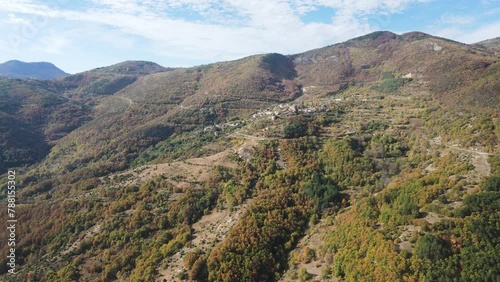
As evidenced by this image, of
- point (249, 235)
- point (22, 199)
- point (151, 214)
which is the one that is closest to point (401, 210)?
point (249, 235)

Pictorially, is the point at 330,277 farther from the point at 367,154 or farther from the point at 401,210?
the point at 367,154

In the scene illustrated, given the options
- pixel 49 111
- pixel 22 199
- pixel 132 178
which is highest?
pixel 49 111

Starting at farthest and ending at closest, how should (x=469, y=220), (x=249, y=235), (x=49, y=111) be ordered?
1. (x=49, y=111)
2. (x=249, y=235)
3. (x=469, y=220)

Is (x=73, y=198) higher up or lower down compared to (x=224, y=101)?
lower down

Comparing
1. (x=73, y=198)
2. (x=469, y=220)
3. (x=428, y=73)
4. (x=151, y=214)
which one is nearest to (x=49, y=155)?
(x=73, y=198)

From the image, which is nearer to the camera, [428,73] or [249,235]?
[249,235]

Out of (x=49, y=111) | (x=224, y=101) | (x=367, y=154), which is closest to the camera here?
(x=367, y=154)
